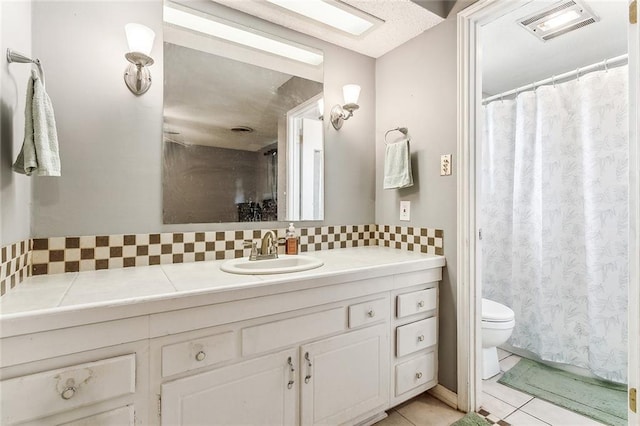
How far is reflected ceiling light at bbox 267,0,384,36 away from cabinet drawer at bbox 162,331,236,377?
1700mm

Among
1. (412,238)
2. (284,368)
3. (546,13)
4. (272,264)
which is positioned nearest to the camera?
(284,368)

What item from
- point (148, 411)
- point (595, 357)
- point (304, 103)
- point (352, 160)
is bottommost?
point (595, 357)

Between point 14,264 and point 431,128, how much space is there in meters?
2.08

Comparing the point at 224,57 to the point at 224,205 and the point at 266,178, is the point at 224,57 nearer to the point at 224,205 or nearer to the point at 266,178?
the point at 266,178

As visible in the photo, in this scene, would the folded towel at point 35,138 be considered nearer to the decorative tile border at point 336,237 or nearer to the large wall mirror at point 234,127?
the large wall mirror at point 234,127

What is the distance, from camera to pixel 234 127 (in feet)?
5.65

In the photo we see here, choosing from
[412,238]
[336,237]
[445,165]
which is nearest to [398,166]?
[445,165]

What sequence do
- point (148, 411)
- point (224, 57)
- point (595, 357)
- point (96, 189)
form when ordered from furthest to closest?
point (595, 357) → point (224, 57) → point (96, 189) → point (148, 411)

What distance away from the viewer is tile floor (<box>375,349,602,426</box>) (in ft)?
5.20

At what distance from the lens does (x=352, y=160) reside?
2184 mm

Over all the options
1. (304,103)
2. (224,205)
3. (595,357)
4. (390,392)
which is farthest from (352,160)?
(595,357)

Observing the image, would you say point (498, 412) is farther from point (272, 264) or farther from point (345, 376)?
point (272, 264)

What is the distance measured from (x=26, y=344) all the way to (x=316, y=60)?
1980 millimetres

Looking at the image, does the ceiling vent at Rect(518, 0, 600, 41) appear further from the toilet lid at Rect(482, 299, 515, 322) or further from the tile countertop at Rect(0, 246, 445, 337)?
the toilet lid at Rect(482, 299, 515, 322)
